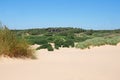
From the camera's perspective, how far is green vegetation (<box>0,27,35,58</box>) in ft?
35.4

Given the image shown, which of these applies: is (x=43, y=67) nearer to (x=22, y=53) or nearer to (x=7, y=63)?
(x=7, y=63)

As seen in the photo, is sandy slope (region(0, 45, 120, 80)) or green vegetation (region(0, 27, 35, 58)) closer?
sandy slope (region(0, 45, 120, 80))

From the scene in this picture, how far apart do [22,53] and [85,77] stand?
11.0 ft

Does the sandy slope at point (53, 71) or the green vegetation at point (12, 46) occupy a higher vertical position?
the green vegetation at point (12, 46)

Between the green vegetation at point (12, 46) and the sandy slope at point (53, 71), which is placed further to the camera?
the green vegetation at point (12, 46)

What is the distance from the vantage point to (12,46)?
11.1 metres

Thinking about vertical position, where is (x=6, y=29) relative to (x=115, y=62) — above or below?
above

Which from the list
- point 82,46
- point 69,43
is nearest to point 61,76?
point 82,46

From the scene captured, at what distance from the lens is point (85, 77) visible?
356 inches

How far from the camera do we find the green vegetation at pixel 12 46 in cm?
1078

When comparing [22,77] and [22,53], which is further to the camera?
[22,53]

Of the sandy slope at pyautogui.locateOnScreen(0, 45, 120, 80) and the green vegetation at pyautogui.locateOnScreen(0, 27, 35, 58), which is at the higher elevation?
the green vegetation at pyautogui.locateOnScreen(0, 27, 35, 58)

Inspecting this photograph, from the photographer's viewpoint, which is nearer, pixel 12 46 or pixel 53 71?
pixel 53 71

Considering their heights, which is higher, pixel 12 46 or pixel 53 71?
pixel 12 46
